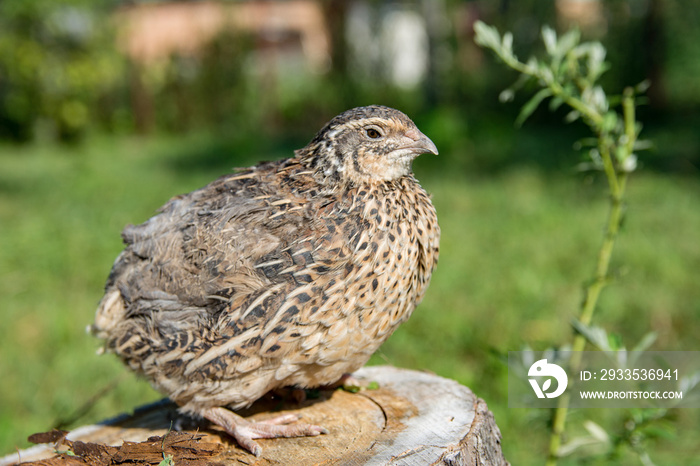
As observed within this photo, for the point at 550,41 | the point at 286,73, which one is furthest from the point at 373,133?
the point at 286,73

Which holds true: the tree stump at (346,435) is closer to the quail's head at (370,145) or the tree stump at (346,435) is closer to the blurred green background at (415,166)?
the blurred green background at (415,166)

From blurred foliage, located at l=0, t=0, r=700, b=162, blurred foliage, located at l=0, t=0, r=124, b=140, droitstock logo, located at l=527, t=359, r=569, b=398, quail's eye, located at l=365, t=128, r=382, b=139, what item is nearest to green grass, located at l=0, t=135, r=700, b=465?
droitstock logo, located at l=527, t=359, r=569, b=398

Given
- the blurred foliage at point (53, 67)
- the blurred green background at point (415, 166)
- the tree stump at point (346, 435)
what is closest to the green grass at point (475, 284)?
the blurred green background at point (415, 166)

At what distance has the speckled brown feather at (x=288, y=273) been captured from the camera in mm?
2506

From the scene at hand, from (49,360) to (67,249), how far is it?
92.7 inches

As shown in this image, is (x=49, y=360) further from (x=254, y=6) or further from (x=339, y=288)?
(x=254, y=6)

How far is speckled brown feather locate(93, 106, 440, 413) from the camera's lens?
8.22 ft

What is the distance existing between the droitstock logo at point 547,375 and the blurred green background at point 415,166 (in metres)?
0.24

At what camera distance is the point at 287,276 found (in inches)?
99.5

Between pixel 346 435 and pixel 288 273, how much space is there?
70 centimetres

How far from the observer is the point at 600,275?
299 centimetres

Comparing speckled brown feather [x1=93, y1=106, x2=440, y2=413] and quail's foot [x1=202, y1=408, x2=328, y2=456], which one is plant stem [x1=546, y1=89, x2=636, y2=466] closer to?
speckled brown feather [x1=93, y1=106, x2=440, y2=413]

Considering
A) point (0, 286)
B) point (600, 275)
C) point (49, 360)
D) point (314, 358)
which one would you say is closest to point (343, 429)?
point (314, 358)

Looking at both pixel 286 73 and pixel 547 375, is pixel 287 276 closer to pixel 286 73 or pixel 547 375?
pixel 547 375
